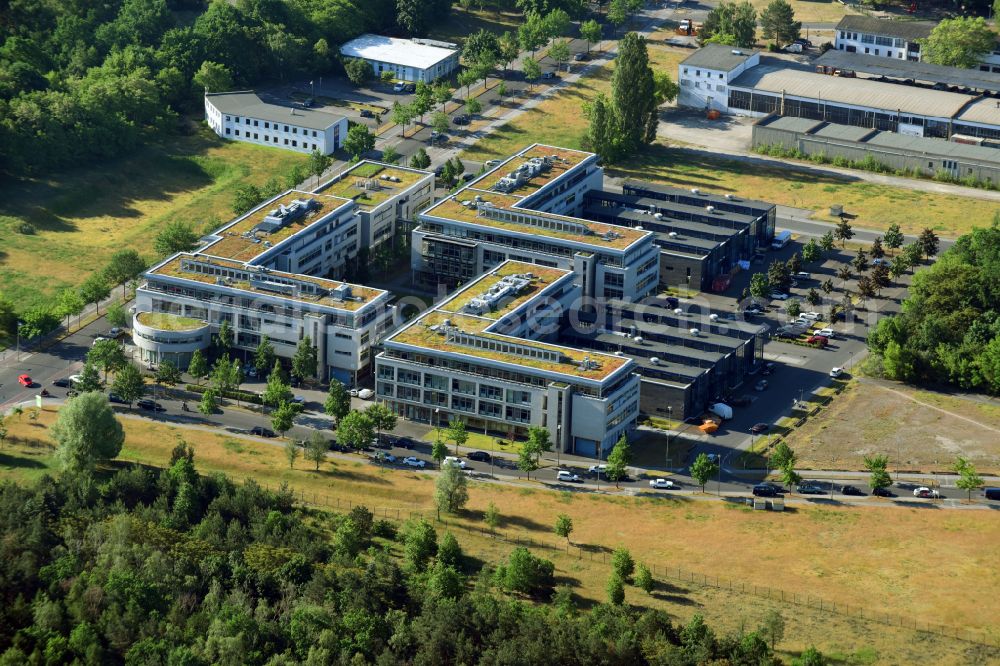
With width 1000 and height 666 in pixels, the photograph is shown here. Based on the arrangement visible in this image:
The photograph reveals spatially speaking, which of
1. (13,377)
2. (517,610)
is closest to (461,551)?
(517,610)

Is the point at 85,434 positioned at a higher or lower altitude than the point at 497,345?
lower

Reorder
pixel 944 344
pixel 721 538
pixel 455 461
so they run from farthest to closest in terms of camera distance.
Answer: pixel 944 344, pixel 455 461, pixel 721 538

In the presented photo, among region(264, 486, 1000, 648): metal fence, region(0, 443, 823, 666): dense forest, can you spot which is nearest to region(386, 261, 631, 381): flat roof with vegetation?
Result: region(264, 486, 1000, 648): metal fence

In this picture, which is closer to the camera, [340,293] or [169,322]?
[340,293]

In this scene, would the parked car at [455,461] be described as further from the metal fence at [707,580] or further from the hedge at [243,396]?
the hedge at [243,396]

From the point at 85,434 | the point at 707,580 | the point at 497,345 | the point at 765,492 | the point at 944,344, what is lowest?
the point at 707,580

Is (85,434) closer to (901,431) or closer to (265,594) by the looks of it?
(265,594)

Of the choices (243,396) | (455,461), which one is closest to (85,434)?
(243,396)

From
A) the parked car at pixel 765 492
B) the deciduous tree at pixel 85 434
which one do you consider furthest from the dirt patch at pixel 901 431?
the deciduous tree at pixel 85 434
